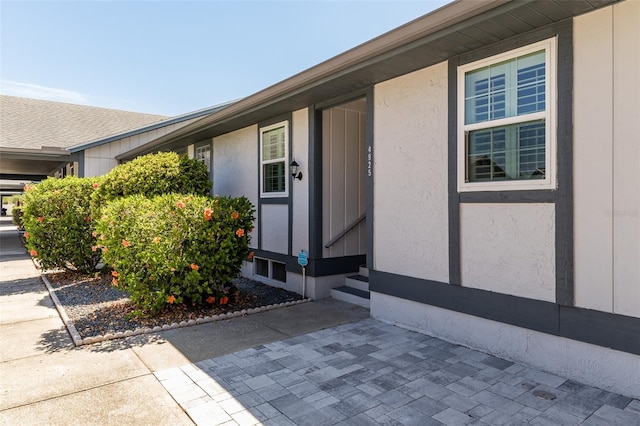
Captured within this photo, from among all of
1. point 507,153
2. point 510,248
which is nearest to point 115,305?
point 510,248

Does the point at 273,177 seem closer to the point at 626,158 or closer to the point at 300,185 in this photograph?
the point at 300,185

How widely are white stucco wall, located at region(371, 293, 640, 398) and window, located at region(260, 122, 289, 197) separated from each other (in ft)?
10.00

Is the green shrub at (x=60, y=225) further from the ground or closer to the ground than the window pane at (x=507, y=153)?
closer to the ground

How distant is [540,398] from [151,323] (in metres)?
4.15

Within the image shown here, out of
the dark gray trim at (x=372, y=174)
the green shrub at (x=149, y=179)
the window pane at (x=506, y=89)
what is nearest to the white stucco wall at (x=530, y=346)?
the dark gray trim at (x=372, y=174)

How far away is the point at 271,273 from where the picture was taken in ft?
23.4

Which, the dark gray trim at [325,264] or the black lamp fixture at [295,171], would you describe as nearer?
the dark gray trim at [325,264]

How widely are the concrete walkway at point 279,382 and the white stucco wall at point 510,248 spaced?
73 centimetres

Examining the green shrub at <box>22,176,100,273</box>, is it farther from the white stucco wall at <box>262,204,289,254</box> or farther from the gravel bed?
the white stucco wall at <box>262,204,289,254</box>

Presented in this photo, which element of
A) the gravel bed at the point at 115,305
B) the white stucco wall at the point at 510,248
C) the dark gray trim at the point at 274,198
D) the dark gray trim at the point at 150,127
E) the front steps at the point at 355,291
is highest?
the dark gray trim at the point at 150,127

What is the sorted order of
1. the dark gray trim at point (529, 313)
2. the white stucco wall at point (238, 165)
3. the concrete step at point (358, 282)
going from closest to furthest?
1. the dark gray trim at point (529, 313)
2. the concrete step at point (358, 282)
3. the white stucco wall at point (238, 165)

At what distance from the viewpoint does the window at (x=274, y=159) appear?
667cm

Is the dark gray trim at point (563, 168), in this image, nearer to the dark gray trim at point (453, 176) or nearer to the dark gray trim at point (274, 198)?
the dark gray trim at point (453, 176)

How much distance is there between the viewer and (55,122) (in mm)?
14609
